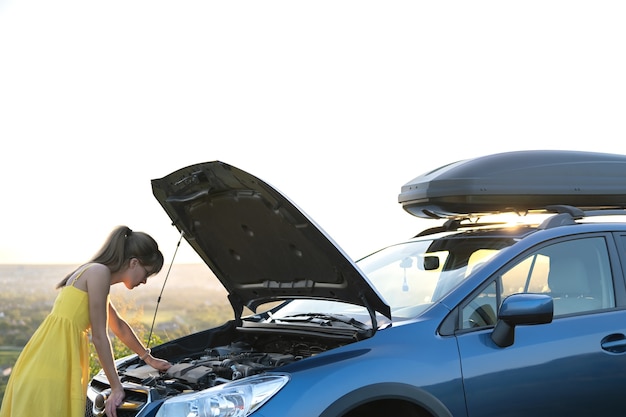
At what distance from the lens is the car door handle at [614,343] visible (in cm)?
481

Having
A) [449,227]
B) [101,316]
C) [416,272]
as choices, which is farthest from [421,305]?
[101,316]

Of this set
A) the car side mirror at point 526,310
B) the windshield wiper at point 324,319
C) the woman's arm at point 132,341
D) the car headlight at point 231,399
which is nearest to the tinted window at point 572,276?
the car side mirror at point 526,310

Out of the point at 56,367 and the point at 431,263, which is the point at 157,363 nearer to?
the point at 56,367

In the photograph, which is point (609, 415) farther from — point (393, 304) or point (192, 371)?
point (192, 371)

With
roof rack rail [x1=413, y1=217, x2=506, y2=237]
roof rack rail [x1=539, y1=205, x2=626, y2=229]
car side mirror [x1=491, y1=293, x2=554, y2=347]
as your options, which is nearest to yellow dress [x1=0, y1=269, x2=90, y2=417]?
car side mirror [x1=491, y1=293, x2=554, y2=347]

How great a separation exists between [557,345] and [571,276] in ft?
1.94

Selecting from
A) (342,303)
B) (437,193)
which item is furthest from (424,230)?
(342,303)

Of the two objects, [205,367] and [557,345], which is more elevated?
[205,367]

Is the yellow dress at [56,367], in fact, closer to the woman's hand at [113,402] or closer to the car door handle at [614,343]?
the woman's hand at [113,402]

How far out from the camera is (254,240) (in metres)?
5.24

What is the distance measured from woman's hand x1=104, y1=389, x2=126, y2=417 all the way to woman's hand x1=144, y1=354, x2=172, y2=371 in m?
Answer: 0.45

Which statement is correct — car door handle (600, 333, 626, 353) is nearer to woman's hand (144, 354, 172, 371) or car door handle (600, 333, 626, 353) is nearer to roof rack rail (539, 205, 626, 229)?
roof rack rail (539, 205, 626, 229)

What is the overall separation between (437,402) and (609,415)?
4.04 feet

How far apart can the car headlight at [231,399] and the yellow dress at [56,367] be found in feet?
2.45
